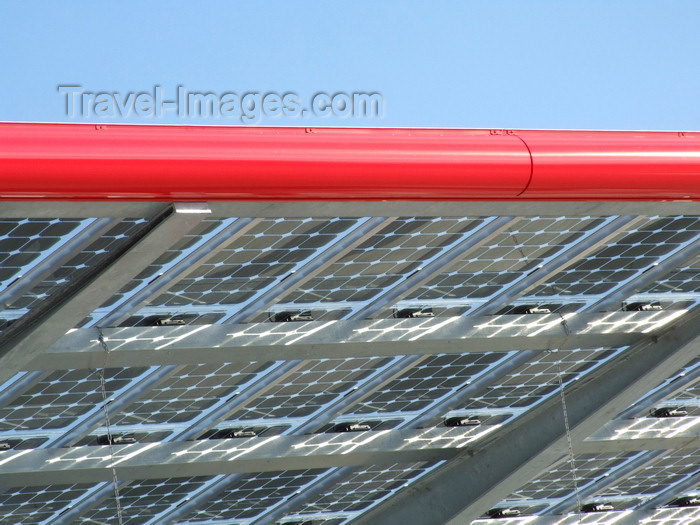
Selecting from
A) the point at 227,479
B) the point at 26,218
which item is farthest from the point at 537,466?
the point at 26,218

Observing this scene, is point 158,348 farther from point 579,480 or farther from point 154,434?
point 579,480

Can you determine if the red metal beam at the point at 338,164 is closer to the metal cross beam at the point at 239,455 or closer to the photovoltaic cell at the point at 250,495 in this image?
the metal cross beam at the point at 239,455

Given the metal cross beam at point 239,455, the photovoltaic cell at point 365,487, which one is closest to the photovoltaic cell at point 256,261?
the metal cross beam at point 239,455

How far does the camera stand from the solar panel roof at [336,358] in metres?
13.9

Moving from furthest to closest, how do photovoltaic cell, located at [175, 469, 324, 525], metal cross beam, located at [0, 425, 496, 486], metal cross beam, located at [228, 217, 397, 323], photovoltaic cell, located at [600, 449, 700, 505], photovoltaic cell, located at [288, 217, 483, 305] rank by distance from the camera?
photovoltaic cell, located at [600, 449, 700, 505], photovoltaic cell, located at [175, 469, 324, 525], metal cross beam, located at [0, 425, 496, 486], photovoltaic cell, located at [288, 217, 483, 305], metal cross beam, located at [228, 217, 397, 323]

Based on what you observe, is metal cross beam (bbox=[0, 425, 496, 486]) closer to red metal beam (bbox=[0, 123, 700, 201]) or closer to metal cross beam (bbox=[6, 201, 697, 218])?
metal cross beam (bbox=[6, 201, 697, 218])

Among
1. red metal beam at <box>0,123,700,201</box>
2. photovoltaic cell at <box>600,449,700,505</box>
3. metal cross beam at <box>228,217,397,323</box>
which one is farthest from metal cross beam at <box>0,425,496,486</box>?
red metal beam at <box>0,123,700,201</box>

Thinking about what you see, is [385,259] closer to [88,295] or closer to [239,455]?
[88,295]

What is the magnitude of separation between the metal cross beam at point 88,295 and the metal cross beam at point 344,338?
2.58 feet

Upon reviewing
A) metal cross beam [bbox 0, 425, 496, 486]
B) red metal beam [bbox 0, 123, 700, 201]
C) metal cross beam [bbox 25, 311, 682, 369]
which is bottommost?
metal cross beam [bbox 0, 425, 496, 486]

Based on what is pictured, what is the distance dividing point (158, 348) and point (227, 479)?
5245 mm

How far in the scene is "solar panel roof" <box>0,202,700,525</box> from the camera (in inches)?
547

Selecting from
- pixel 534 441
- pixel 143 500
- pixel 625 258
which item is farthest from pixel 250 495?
pixel 625 258

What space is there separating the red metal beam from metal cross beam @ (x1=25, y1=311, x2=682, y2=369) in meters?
4.57
